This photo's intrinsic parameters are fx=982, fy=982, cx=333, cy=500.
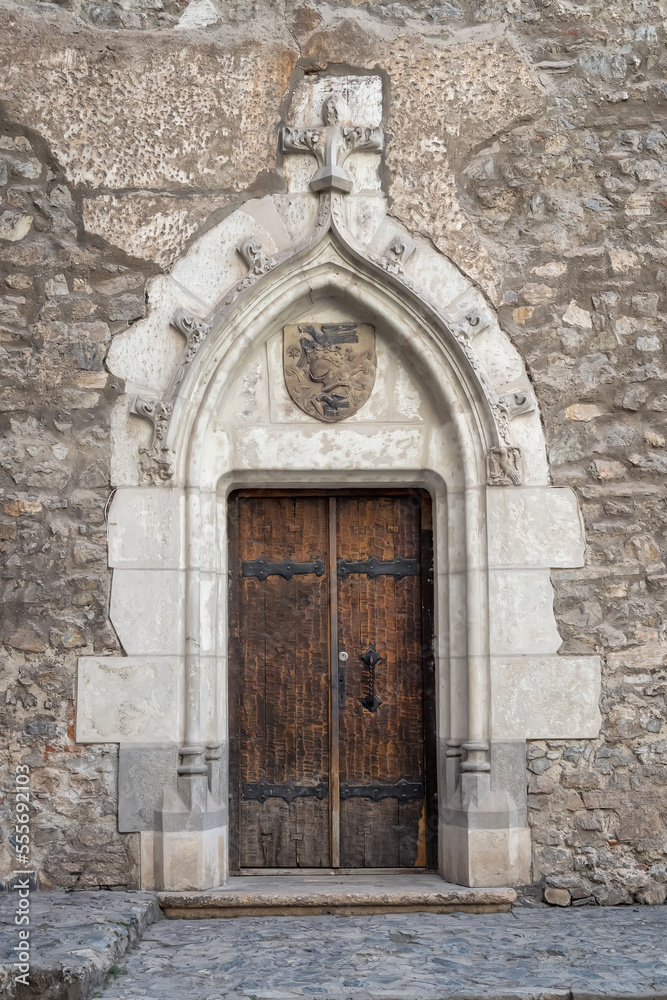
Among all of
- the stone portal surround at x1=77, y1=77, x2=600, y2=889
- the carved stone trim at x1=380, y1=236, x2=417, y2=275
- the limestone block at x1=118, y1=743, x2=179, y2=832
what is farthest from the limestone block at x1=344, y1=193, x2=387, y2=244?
the limestone block at x1=118, y1=743, x2=179, y2=832

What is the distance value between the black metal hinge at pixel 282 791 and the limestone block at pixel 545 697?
0.87 meters

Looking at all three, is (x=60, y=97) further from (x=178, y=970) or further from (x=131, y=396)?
(x=178, y=970)

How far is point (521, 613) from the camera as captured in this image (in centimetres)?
420

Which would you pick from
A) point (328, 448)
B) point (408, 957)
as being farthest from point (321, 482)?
point (408, 957)

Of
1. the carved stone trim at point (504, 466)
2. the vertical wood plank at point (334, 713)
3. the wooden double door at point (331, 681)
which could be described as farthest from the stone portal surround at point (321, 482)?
the vertical wood plank at point (334, 713)

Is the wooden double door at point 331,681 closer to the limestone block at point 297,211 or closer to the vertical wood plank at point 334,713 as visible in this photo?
the vertical wood plank at point 334,713

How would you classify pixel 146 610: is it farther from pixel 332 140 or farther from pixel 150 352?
pixel 332 140

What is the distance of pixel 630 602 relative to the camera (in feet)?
13.8

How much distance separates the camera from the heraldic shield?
445 centimetres

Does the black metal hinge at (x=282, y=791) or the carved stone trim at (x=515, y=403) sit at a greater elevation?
the carved stone trim at (x=515, y=403)

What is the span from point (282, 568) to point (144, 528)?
0.69 m

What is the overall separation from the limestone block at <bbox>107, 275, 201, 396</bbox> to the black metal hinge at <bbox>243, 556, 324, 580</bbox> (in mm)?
904

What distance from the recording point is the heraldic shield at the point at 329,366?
14.6 ft

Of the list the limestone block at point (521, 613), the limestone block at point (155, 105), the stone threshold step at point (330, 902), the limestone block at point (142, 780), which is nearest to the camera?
the stone threshold step at point (330, 902)
